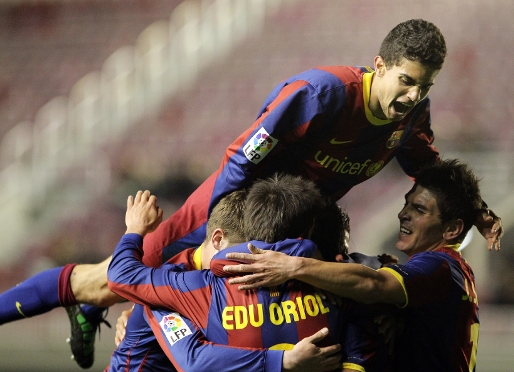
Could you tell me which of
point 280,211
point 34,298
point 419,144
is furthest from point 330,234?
point 34,298

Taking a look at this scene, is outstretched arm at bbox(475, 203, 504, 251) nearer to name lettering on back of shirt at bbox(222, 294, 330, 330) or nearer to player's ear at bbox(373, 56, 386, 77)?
player's ear at bbox(373, 56, 386, 77)

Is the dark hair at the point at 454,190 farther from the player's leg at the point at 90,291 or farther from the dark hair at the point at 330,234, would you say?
the player's leg at the point at 90,291

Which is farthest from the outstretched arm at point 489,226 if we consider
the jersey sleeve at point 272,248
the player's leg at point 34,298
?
the player's leg at point 34,298

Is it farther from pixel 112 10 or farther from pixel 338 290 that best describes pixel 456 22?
pixel 338 290

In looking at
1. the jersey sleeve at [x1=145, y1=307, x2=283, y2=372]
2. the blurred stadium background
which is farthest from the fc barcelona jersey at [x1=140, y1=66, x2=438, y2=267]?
the blurred stadium background

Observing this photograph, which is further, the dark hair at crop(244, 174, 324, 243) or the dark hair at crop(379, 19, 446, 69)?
the dark hair at crop(379, 19, 446, 69)

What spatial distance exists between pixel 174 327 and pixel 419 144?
51.5 inches

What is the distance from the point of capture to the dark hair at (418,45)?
2.28 meters

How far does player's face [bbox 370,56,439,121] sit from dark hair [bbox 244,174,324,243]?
1.64 ft

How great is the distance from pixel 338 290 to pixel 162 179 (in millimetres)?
4884

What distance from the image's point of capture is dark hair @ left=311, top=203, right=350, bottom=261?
2174 mm

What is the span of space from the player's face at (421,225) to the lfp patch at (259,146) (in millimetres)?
534

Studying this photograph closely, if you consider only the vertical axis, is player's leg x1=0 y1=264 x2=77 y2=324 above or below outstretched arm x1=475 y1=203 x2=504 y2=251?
below

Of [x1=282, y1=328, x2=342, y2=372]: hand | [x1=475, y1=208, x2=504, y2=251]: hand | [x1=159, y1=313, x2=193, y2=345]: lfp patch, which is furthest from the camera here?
[x1=475, y1=208, x2=504, y2=251]: hand
